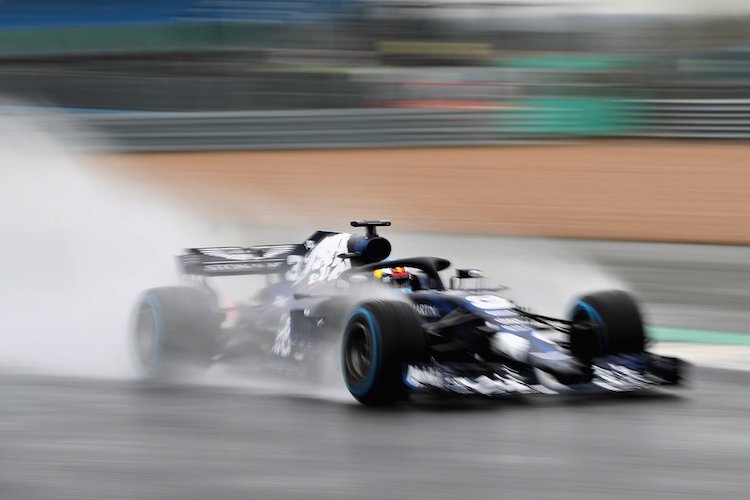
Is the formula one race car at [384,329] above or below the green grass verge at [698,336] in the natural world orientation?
above

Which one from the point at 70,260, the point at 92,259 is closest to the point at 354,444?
the point at 92,259

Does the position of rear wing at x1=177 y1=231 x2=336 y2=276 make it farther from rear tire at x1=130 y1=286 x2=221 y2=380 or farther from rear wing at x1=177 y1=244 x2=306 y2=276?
rear tire at x1=130 y1=286 x2=221 y2=380

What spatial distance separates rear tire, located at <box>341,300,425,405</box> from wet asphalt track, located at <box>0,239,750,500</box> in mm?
114

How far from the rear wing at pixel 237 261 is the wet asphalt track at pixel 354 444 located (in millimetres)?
1289

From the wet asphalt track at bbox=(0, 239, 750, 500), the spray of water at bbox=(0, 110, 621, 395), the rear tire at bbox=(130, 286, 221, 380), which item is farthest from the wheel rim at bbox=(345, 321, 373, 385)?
the rear tire at bbox=(130, 286, 221, 380)

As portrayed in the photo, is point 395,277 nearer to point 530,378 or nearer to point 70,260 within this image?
point 530,378

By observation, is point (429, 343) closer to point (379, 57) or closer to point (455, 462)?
point (455, 462)

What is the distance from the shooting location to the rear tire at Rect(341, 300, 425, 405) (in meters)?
6.83

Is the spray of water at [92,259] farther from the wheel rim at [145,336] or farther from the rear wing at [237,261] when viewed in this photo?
the rear wing at [237,261]

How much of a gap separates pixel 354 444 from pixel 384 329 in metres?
0.86

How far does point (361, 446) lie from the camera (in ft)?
20.1

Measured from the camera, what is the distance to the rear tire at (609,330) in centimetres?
758

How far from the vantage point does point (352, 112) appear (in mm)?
19781

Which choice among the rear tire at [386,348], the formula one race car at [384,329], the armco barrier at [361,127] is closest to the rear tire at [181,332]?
the formula one race car at [384,329]
